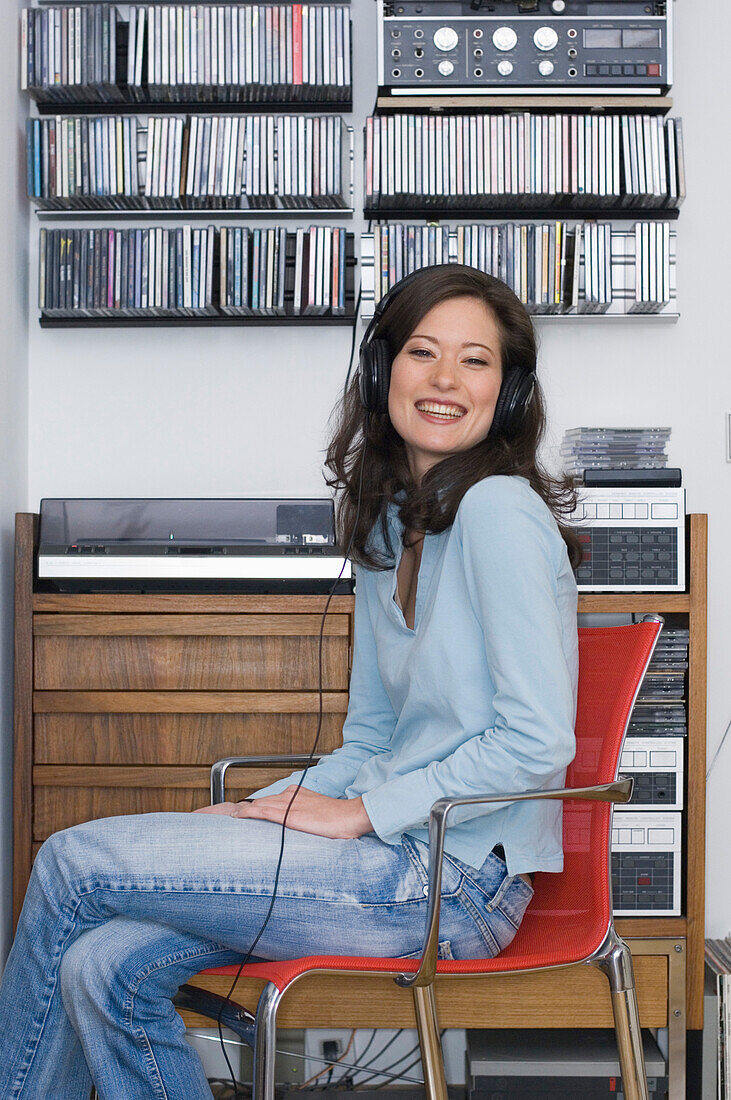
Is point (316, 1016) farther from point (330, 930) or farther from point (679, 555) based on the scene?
point (679, 555)

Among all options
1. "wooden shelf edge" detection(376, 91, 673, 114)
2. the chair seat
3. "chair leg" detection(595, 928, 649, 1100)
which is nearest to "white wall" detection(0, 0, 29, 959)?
"wooden shelf edge" detection(376, 91, 673, 114)

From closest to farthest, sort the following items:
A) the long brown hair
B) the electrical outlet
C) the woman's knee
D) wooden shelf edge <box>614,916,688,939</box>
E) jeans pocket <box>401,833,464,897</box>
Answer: the woman's knee < jeans pocket <box>401,833,464,897</box> < the long brown hair < wooden shelf edge <box>614,916,688,939</box> < the electrical outlet

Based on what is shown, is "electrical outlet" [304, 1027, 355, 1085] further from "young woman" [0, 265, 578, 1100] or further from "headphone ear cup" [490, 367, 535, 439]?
"headphone ear cup" [490, 367, 535, 439]

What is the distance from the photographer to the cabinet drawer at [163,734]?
2115 millimetres

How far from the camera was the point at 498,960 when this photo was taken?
1.21 meters

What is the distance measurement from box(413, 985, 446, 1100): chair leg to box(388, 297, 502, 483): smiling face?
69 cm

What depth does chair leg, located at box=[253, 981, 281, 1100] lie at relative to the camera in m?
1.10

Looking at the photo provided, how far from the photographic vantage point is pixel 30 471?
261 centimetres

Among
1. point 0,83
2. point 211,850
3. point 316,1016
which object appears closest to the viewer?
point 211,850

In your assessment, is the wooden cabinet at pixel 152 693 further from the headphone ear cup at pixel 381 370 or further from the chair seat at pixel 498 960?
the chair seat at pixel 498 960

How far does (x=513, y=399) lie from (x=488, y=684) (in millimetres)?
389

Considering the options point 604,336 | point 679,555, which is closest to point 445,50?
point 604,336

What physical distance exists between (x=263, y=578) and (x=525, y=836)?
1.01 metres

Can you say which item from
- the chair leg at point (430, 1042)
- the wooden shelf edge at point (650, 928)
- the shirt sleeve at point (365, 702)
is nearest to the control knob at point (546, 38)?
the shirt sleeve at point (365, 702)
